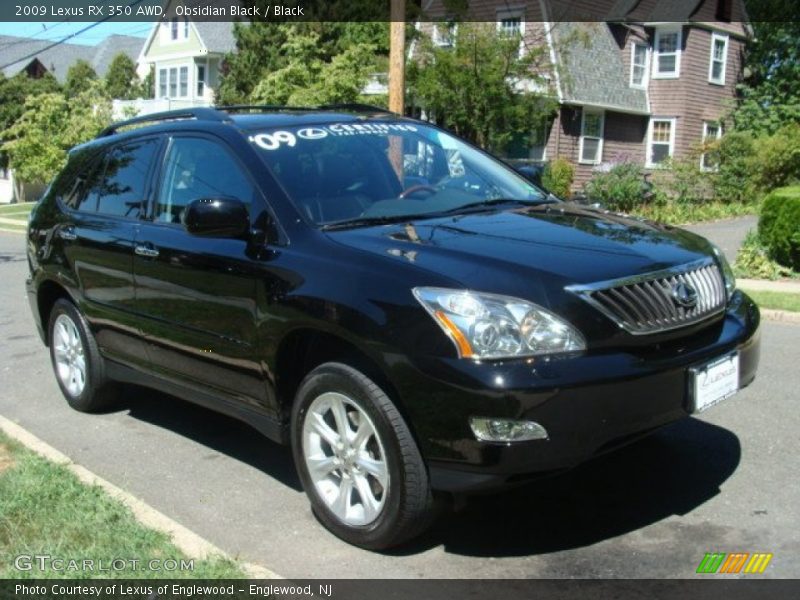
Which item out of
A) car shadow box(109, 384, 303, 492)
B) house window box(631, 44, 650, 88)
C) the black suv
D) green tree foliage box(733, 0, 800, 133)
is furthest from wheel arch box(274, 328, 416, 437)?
green tree foliage box(733, 0, 800, 133)

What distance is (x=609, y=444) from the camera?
3.55m

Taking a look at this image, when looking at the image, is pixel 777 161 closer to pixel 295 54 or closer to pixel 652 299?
pixel 295 54

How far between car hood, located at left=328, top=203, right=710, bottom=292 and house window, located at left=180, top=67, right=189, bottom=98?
4302 centimetres

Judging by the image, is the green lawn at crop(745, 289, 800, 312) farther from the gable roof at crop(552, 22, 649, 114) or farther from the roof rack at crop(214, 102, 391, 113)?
the gable roof at crop(552, 22, 649, 114)

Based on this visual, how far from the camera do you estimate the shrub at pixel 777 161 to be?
2473 centimetres

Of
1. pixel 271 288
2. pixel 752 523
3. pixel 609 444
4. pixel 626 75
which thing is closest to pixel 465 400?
pixel 609 444

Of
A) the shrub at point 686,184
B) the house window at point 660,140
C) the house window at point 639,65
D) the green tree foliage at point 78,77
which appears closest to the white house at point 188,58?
the green tree foliage at point 78,77

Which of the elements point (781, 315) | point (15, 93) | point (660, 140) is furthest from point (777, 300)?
point (15, 93)

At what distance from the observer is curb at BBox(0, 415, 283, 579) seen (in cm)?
366

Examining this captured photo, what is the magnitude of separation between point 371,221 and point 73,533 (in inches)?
76.2

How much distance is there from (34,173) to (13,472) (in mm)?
31512

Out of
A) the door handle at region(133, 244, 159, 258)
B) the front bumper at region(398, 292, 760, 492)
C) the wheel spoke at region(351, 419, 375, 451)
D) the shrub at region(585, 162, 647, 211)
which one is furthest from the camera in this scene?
the shrub at region(585, 162, 647, 211)

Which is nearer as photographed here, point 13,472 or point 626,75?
point 13,472

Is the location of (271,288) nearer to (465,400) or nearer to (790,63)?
(465,400)
